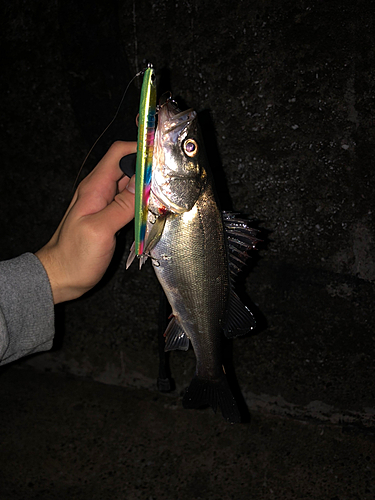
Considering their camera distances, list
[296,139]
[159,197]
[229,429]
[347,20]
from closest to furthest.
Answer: [159,197], [347,20], [296,139], [229,429]

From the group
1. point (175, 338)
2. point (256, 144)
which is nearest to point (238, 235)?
point (175, 338)

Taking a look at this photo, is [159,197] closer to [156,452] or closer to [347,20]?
[347,20]

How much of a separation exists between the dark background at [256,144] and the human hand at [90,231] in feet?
2.75

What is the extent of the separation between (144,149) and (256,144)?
1495mm

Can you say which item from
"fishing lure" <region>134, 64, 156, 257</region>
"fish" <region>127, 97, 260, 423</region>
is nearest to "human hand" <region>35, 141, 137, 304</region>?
"fish" <region>127, 97, 260, 423</region>

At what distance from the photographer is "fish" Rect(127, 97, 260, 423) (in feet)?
4.92

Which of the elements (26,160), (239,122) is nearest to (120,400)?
(26,160)

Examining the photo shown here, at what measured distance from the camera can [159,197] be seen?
1.52 meters

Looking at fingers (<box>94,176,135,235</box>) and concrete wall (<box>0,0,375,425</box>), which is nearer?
fingers (<box>94,176,135,235</box>)

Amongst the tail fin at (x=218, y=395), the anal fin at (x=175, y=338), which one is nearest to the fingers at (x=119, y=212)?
the anal fin at (x=175, y=338)

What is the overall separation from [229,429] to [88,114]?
2739 millimetres

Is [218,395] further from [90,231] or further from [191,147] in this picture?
[191,147]

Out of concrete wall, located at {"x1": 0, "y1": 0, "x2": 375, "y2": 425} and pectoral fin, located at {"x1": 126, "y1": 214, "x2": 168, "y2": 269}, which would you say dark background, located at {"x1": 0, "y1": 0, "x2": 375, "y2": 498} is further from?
pectoral fin, located at {"x1": 126, "y1": 214, "x2": 168, "y2": 269}

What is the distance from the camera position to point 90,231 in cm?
195
